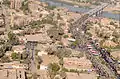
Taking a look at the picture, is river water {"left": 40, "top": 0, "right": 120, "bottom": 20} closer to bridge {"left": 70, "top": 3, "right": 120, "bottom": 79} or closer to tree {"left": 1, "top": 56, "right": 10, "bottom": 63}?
bridge {"left": 70, "top": 3, "right": 120, "bottom": 79}

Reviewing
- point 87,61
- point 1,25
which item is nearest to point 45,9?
point 1,25

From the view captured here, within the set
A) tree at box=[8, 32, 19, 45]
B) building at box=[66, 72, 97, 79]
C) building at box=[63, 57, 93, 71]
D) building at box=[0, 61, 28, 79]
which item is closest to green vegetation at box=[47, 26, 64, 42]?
tree at box=[8, 32, 19, 45]

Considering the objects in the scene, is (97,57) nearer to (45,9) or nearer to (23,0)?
(45,9)

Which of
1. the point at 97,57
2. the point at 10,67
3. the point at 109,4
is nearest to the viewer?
the point at 10,67

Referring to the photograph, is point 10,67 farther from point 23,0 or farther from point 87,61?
point 23,0

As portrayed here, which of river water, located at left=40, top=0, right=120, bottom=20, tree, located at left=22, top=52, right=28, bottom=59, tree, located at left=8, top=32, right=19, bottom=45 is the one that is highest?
tree, located at left=8, top=32, right=19, bottom=45

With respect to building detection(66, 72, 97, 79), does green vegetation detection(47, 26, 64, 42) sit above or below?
above

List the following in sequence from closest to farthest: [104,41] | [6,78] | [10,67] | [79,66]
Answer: [6,78] < [10,67] < [79,66] < [104,41]

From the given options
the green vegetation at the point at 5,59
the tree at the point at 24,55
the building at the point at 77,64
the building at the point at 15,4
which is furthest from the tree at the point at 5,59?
the building at the point at 15,4

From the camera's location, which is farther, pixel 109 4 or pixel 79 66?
pixel 109 4

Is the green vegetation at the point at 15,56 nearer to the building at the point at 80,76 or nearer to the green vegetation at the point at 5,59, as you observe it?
the green vegetation at the point at 5,59

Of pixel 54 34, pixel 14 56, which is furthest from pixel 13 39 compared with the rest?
pixel 54 34
